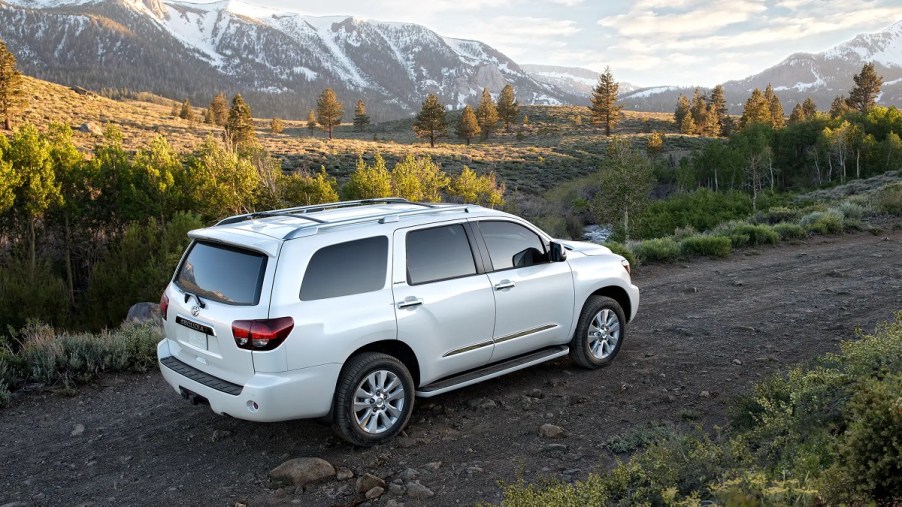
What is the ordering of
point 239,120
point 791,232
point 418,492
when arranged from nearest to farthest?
point 418,492 → point 791,232 → point 239,120

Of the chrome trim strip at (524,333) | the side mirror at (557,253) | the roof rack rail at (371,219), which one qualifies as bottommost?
the chrome trim strip at (524,333)

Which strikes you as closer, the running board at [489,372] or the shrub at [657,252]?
the running board at [489,372]

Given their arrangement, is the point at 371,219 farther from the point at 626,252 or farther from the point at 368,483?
the point at 626,252

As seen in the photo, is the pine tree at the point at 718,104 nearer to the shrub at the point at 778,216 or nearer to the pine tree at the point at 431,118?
the pine tree at the point at 431,118

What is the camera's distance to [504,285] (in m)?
5.71

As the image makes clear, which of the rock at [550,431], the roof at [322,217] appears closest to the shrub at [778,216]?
the roof at [322,217]

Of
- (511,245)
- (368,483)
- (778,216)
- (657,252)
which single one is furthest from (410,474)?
(778,216)

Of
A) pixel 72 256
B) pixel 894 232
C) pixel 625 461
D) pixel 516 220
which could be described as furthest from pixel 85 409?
pixel 72 256

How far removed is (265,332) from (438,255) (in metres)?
1.69

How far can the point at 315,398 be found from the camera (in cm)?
461

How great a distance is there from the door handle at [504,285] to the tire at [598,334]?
108cm

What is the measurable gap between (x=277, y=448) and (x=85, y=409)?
7.60ft

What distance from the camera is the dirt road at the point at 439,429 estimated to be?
4.44 metres

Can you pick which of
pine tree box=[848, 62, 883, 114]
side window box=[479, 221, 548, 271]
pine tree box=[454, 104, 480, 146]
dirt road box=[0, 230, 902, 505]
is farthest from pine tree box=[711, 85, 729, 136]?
side window box=[479, 221, 548, 271]
